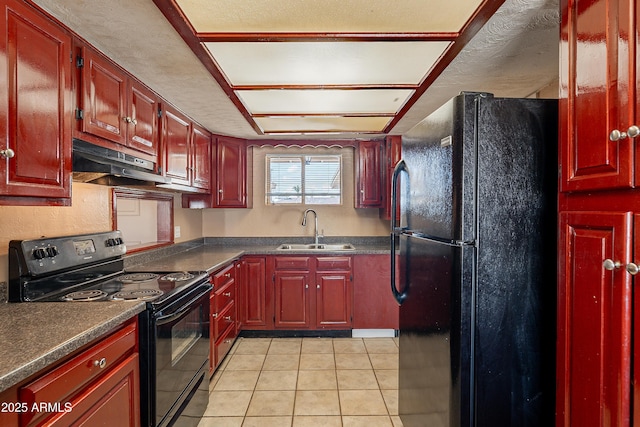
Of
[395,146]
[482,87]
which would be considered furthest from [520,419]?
[395,146]

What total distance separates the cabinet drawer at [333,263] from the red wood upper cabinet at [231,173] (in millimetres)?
1062

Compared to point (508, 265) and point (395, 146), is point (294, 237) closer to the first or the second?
point (395, 146)

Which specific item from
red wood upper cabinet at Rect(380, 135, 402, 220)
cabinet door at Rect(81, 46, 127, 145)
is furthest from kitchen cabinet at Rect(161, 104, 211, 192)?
red wood upper cabinet at Rect(380, 135, 402, 220)

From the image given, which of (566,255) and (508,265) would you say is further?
(508,265)

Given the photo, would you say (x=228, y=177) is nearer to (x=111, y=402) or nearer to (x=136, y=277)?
(x=136, y=277)

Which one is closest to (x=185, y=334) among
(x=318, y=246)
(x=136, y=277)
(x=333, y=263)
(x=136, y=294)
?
(x=136, y=294)

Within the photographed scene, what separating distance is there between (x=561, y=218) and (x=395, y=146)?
248 centimetres

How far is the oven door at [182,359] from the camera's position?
1553 millimetres

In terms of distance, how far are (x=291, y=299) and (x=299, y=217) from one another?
105 cm

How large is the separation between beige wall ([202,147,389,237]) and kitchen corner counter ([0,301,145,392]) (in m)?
2.55

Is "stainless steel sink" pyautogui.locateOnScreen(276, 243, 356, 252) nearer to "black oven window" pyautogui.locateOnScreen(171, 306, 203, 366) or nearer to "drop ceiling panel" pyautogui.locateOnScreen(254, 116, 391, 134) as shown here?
"drop ceiling panel" pyautogui.locateOnScreen(254, 116, 391, 134)

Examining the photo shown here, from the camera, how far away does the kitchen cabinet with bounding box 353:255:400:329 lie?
11.1 ft

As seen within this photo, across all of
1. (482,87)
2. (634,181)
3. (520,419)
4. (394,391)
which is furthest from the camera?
(394,391)

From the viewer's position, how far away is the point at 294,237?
400 cm
